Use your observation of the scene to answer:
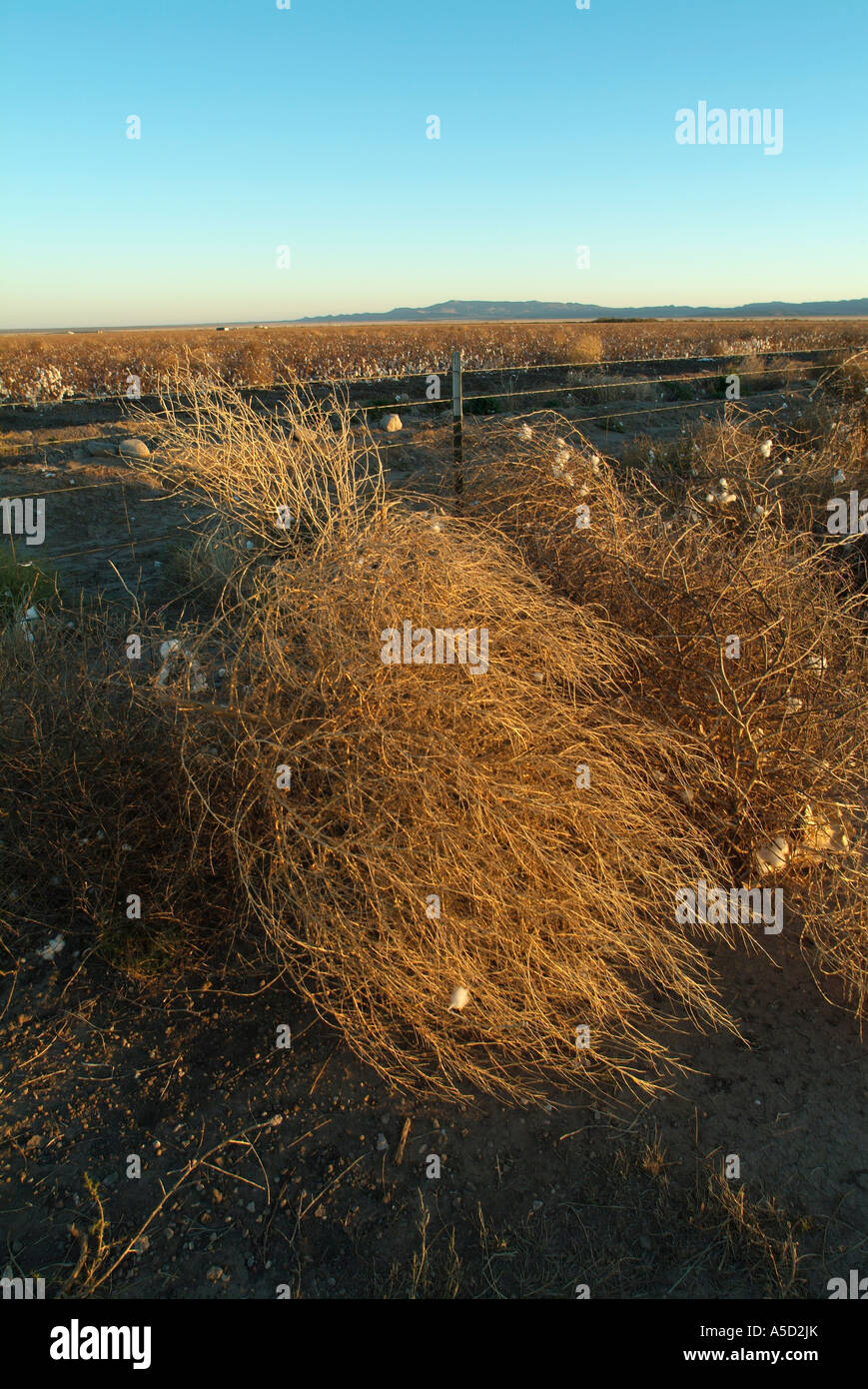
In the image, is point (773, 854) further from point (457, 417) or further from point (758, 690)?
point (457, 417)

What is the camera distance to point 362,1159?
2.35 meters

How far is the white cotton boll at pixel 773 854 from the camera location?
3055 mm

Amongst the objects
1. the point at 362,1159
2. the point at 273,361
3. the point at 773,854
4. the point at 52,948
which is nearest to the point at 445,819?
the point at 362,1159

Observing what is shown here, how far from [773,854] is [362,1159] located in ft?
5.85

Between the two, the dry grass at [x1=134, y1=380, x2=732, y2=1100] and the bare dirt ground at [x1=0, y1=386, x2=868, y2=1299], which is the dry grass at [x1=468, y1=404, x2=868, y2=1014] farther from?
the bare dirt ground at [x1=0, y1=386, x2=868, y2=1299]

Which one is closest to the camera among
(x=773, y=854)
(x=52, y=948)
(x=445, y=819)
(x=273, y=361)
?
(x=445, y=819)

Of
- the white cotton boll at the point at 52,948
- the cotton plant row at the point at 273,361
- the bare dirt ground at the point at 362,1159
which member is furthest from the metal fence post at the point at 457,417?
the cotton plant row at the point at 273,361

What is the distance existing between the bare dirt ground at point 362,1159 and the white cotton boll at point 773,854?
0.43 metres

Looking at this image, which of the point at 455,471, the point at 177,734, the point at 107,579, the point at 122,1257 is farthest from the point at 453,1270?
the point at 107,579

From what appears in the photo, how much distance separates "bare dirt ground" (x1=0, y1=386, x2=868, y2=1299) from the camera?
2094 millimetres

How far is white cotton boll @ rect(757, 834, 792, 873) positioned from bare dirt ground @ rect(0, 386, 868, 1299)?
0.43 metres

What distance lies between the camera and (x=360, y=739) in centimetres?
230

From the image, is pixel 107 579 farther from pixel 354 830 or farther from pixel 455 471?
pixel 354 830

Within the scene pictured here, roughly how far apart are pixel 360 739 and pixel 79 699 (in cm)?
126
